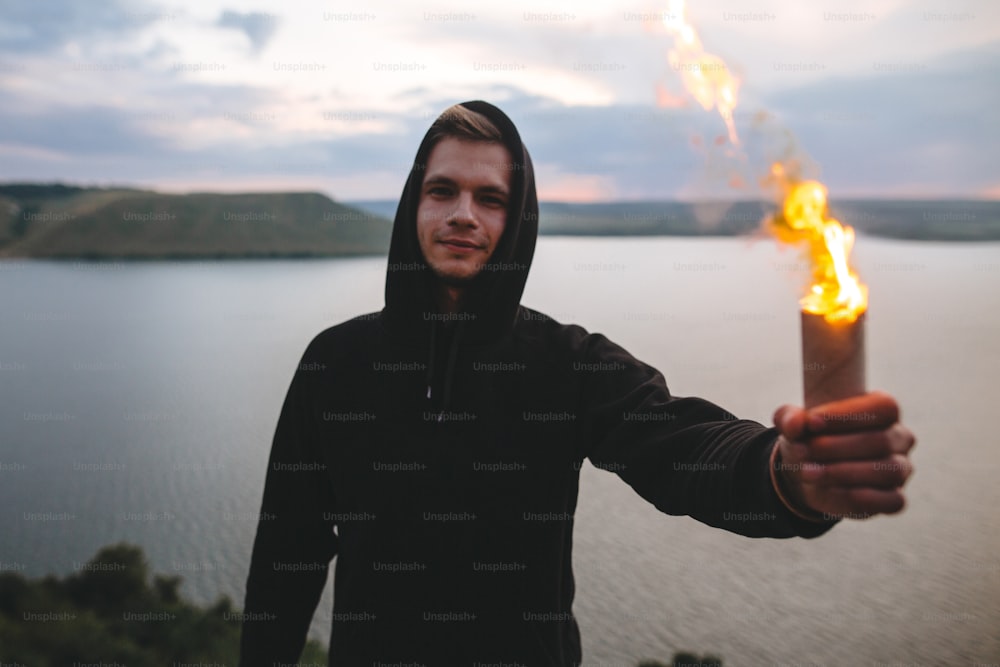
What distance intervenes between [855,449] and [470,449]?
1.58m

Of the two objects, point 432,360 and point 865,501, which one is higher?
point 432,360

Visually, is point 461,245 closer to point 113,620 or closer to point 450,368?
point 450,368

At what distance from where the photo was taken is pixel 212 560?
28.6m

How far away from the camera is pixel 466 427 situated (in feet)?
8.93

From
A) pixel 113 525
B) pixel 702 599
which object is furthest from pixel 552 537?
pixel 113 525

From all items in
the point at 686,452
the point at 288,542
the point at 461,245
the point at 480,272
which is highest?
the point at 461,245

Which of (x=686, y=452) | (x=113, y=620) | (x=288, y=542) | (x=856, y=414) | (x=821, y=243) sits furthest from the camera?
(x=113, y=620)

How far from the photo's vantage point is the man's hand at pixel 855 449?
1349 mm

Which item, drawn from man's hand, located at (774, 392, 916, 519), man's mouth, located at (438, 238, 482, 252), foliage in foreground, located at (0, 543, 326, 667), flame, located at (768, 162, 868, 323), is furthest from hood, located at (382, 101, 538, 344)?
foliage in foreground, located at (0, 543, 326, 667)

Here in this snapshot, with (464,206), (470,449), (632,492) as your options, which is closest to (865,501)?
(470,449)

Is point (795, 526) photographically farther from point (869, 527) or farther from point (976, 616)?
point (869, 527)

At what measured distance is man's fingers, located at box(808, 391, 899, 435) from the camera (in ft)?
4.33

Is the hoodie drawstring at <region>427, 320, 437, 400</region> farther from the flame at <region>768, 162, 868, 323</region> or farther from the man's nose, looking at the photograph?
the flame at <region>768, 162, 868, 323</region>

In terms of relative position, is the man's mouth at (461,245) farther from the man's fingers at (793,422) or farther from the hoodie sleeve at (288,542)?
the man's fingers at (793,422)
